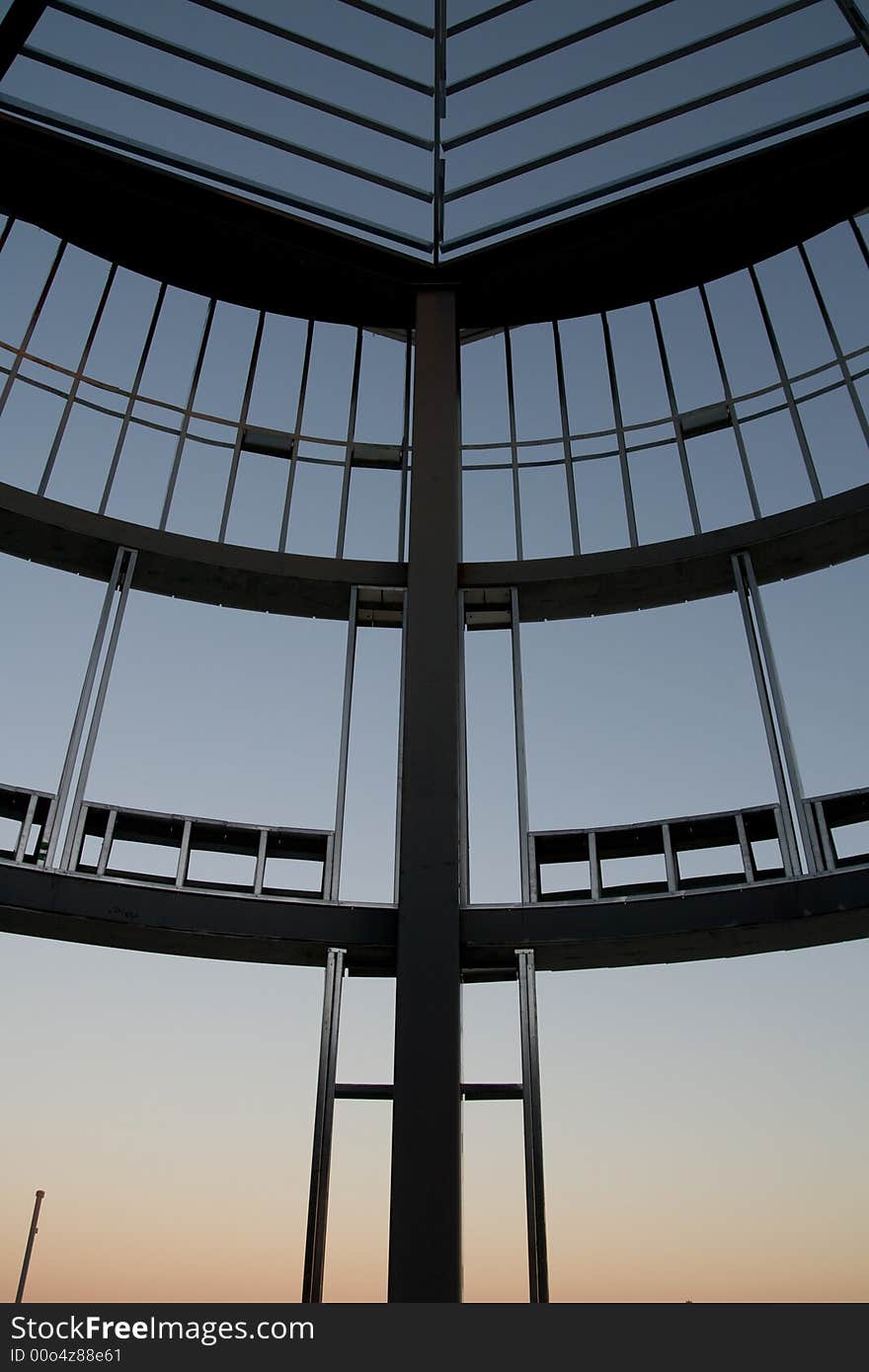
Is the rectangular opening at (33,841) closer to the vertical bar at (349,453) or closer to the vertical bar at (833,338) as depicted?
the vertical bar at (349,453)

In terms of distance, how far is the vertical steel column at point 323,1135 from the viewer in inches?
451

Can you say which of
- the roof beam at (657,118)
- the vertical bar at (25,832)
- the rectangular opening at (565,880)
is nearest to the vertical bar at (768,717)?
Answer: the rectangular opening at (565,880)

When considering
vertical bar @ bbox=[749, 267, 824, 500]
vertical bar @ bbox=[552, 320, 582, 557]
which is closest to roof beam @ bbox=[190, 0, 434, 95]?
vertical bar @ bbox=[552, 320, 582, 557]

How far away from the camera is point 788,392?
17031 millimetres

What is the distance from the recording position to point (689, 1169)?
42.9 ft

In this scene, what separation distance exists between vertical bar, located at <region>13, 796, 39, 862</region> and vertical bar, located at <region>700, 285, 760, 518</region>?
10793 mm

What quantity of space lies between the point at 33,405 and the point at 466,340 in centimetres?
712

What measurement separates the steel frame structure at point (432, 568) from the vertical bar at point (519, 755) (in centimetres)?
4

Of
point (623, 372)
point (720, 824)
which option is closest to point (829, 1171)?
point (720, 824)

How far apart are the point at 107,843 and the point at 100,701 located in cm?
212

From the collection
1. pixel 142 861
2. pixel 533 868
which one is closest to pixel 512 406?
pixel 533 868

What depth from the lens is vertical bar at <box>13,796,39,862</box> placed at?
42.9ft

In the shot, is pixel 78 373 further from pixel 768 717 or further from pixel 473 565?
pixel 768 717

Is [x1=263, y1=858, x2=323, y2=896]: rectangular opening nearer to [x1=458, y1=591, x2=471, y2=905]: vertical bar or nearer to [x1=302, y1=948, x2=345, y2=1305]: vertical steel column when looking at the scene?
[x1=302, y1=948, x2=345, y2=1305]: vertical steel column
